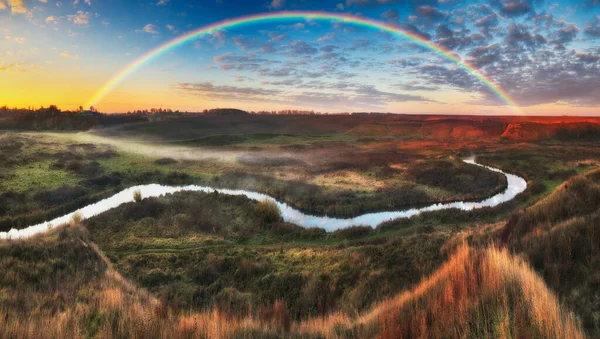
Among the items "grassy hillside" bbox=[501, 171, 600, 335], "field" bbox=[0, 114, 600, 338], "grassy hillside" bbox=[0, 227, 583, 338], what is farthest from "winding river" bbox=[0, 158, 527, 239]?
"grassy hillside" bbox=[0, 227, 583, 338]

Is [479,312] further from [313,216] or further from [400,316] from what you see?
[313,216]

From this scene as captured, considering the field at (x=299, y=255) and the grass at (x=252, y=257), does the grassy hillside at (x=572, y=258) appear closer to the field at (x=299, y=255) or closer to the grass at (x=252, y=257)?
the field at (x=299, y=255)

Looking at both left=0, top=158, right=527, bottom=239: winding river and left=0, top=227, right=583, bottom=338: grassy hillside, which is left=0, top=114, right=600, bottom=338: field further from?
left=0, top=158, right=527, bottom=239: winding river

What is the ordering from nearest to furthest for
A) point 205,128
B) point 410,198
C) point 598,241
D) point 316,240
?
point 598,241 < point 316,240 < point 410,198 < point 205,128

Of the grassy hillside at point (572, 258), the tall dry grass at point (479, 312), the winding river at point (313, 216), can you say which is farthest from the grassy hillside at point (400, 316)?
the winding river at point (313, 216)

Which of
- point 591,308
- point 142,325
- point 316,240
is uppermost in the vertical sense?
point 591,308

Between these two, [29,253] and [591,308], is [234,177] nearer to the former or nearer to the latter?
[29,253]

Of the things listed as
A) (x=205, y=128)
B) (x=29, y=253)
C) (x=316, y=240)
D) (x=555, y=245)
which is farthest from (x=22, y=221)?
(x=205, y=128)
